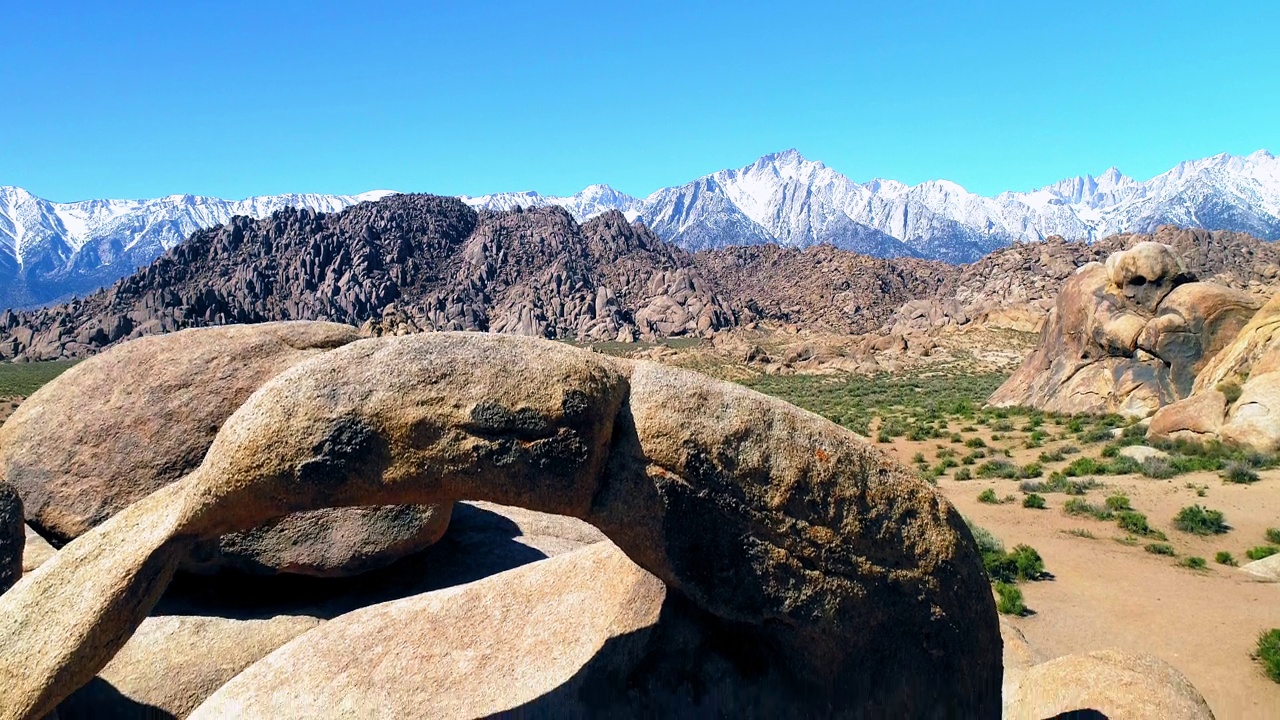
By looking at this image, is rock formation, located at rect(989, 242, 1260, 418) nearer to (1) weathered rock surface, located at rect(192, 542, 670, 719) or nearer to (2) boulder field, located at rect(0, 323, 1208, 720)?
(2) boulder field, located at rect(0, 323, 1208, 720)

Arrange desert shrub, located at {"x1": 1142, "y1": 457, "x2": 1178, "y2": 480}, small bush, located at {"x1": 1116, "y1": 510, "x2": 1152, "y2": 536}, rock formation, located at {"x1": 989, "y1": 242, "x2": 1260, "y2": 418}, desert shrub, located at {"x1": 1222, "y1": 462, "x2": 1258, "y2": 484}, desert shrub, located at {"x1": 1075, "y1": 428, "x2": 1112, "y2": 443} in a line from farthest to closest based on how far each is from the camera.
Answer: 1. rock formation, located at {"x1": 989, "y1": 242, "x2": 1260, "y2": 418}
2. desert shrub, located at {"x1": 1075, "y1": 428, "x2": 1112, "y2": 443}
3. desert shrub, located at {"x1": 1142, "y1": 457, "x2": 1178, "y2": 480}
4. desert shrub, located at {"x1": 1222, "y1": 462, "x2": 1258, "y2": 484}
5. small bush, located at {"x1": 1116, "y1": 510, "x2": 1152, "y2": 536}

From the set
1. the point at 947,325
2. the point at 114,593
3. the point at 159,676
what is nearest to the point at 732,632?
the point at 114,593

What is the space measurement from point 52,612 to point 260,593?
3759 mm

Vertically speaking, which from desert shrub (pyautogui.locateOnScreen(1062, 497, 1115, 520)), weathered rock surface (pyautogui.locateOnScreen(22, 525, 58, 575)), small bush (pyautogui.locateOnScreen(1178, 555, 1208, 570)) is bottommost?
desert shrub (pyautogui.locateOnScreen(1062, 497, 1115, 520))

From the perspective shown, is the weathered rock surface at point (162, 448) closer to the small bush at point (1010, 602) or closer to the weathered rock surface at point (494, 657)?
the weathered rock surface at point (494, 657)

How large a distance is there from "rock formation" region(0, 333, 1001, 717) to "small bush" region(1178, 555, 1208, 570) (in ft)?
33.2

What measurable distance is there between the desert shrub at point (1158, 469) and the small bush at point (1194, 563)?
5.55 metres

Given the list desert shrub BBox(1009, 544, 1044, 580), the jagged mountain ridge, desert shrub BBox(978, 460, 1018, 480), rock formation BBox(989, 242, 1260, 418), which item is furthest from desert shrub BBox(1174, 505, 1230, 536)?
the jagged mountain ridge

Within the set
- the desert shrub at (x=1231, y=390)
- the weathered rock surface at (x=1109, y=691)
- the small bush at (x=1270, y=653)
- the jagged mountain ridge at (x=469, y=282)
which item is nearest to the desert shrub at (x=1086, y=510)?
the small bush at (x=1270, y=653)

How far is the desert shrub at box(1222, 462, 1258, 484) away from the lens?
15328 millimetres

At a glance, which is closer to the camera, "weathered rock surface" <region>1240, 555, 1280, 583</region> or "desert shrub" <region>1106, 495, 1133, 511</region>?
"weathered rock surface" <region>1240, 555, 1280, 583</region>

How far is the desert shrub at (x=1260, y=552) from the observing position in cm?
1177

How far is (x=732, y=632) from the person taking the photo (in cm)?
424

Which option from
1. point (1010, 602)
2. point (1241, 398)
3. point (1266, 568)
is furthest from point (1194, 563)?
point (1241, 398)
